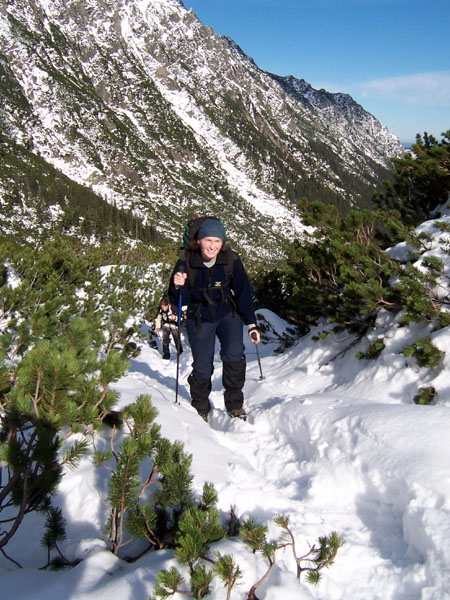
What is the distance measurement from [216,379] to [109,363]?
14.7ft

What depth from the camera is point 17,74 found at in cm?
15800

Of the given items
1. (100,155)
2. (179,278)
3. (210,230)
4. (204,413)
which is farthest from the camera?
(100,155)

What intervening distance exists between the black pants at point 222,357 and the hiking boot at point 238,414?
40 millimetres

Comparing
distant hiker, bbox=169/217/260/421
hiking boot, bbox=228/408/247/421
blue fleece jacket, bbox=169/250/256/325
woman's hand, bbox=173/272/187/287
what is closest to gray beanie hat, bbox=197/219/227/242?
distant hiker, bbox=169/217/260/421

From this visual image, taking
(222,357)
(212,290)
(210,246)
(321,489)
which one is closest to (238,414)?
(222,357)

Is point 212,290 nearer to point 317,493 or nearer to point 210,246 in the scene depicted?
point 210,246

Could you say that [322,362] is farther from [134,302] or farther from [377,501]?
[134,302]

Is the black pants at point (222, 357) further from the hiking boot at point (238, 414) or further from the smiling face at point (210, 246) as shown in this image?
the smiling face at point (210, 246)

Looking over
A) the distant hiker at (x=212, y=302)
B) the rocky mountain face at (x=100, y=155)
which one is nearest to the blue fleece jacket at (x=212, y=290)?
the distant hiker at (x=212, y=302)

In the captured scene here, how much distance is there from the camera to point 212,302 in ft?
14.0

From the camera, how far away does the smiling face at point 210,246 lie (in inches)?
157

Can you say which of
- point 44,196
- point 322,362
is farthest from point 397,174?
point 44,196

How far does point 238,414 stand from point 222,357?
0.73 m

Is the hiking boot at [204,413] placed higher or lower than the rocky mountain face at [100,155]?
lower
